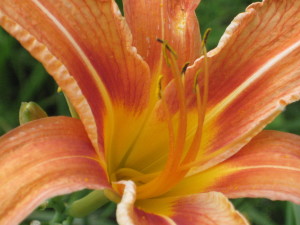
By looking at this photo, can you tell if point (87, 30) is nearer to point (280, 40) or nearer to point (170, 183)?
point (170, 183)

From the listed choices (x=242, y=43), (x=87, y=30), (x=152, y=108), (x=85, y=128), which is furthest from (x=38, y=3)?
(x=242, y=43)

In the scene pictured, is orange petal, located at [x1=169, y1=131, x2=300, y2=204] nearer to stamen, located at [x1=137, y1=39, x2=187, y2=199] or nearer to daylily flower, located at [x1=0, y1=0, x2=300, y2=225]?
daylily flower, located at [x1=0, y1=0, x2=300, y2=225]

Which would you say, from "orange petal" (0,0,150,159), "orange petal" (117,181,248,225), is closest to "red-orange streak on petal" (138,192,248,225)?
"orange petal" (117,181,248,225)

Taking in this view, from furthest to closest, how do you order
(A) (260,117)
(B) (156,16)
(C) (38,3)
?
(B) (156,16), (A) (260,117), (C) (38,3)

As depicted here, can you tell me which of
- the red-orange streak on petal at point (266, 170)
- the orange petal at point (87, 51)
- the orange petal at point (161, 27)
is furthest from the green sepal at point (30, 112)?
the red-orange streak on petal at point (266, 170)

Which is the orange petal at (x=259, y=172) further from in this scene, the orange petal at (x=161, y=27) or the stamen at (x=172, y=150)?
the orange petal at (x=161, y=27)

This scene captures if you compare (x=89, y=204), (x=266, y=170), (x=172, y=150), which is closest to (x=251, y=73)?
(x=266, y=170)

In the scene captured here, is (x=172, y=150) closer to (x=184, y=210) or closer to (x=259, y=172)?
(x=184, y=210)
